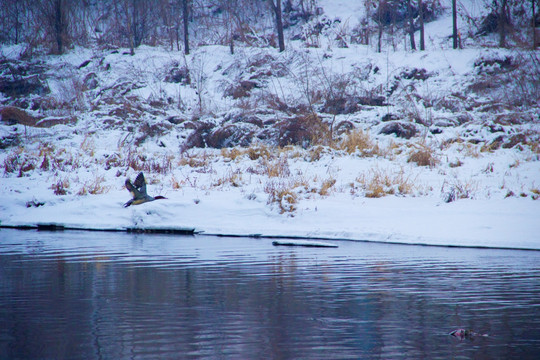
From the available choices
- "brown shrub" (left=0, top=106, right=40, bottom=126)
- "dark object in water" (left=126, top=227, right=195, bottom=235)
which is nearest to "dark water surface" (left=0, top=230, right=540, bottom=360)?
"dark object in water" (left=126, top=227, right=195, bottom=235)

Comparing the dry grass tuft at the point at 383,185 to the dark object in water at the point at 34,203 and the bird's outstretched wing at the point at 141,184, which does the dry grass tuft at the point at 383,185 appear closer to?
the bird's outstretched wing at the point at 141,184

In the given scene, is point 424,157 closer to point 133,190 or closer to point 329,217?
point 329,217

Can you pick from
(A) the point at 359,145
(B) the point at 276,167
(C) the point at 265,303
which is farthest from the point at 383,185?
(C) the point at 265,303

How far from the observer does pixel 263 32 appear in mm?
37438

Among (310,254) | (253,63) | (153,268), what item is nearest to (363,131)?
(253,63)

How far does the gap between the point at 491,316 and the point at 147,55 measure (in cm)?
3005

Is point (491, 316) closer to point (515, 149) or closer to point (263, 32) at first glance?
point (515, 149)

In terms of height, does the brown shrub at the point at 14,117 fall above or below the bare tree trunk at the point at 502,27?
below

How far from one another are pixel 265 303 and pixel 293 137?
15.8 metres

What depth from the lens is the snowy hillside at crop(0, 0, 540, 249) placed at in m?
12.9

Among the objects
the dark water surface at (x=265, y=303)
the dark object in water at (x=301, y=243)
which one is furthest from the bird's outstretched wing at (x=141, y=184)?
the dark object in water at (x=301, y=243)

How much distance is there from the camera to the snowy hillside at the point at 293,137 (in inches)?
507

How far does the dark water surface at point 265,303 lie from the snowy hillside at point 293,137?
265 cm

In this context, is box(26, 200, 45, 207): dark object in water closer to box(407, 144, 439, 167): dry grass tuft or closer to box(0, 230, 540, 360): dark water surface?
box(0, 230, 540, 360): dark water surface
